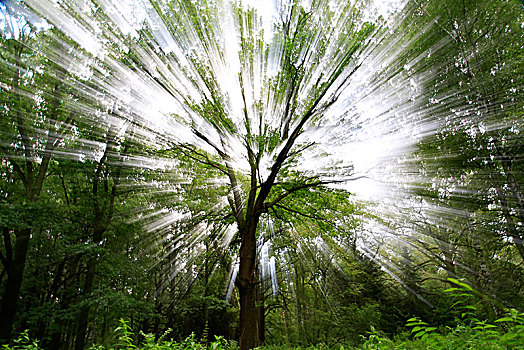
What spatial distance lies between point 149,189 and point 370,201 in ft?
38.0

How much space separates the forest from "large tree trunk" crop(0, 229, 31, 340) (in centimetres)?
6

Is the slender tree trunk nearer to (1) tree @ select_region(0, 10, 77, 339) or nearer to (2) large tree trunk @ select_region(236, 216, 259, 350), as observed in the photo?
(1) tree @ select_region(0, 10, 77, 339)

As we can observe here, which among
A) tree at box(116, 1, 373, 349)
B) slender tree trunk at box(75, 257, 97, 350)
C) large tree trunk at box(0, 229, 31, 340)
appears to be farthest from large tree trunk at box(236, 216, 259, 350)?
large tree trunk at box(0, 229, 31, 340)

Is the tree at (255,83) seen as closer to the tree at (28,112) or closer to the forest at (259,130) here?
the forest at (259,130)

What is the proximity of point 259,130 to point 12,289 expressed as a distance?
35.7 ft

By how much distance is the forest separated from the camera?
23.5 feet

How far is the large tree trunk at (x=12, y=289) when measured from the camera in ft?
28.8

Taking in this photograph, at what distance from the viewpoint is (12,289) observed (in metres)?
9.26

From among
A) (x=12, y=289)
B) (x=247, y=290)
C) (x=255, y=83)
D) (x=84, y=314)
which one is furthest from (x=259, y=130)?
(x=12, y=289)

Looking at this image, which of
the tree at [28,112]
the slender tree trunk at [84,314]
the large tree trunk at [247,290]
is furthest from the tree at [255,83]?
the slender tree trunk at [84,314]

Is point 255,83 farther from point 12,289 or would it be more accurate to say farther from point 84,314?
point 12,289

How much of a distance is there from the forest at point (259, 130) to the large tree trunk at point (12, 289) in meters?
0.06

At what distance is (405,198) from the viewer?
13.2 metres

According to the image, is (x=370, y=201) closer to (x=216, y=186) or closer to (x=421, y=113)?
(x=421, y=113)
